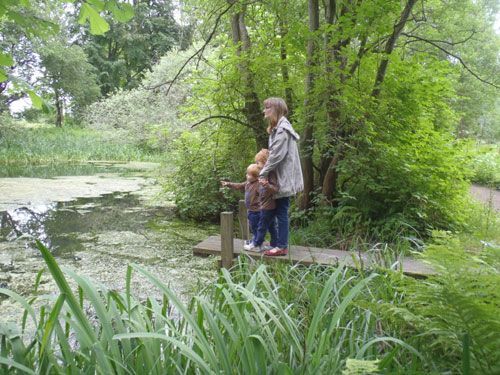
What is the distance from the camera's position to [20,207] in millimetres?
7688

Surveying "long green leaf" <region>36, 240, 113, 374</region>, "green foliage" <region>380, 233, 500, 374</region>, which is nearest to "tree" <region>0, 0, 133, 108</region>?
"long green leaf" <region>36, 240, 113, 374</region>

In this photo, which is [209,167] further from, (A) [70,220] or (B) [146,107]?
(B) [146,107]

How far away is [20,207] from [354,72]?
6.29 metres

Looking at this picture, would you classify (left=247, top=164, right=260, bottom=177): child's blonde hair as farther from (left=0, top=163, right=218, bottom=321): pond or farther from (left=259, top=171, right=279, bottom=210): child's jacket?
(left=0, top=163, right=218, bottom=321): pond

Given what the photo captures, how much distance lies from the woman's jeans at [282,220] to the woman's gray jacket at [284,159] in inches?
4.3

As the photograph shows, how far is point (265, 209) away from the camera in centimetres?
356

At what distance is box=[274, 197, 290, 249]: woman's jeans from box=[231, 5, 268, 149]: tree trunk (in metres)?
2.66

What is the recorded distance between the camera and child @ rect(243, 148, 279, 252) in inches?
137

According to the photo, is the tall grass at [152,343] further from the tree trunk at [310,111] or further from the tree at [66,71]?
the tree at [66,71]

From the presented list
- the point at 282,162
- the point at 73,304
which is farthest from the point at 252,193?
the point at 73,304

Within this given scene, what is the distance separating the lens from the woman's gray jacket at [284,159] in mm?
3350

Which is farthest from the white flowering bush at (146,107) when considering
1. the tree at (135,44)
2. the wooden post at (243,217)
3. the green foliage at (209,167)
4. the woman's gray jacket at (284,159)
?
the woman's gray jacket at (284,159)

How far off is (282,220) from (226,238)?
0.51m

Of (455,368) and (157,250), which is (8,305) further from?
(455,368)
